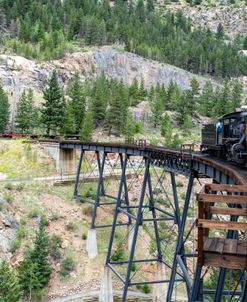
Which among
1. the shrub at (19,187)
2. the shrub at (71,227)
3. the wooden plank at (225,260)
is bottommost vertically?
the shrub at (71,227)

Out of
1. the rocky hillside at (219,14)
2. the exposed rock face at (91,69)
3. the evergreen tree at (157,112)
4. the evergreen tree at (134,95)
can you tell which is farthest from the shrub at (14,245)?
the rocky hillside at (219,14)

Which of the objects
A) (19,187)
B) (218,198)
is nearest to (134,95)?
(19,187)

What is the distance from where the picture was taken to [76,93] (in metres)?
57.8

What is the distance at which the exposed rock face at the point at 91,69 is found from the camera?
7706 centimetres

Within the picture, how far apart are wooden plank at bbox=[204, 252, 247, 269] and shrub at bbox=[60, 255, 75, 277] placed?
77.9ft

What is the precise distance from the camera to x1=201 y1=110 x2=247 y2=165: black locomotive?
15.8 metres

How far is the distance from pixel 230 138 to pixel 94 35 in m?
89.2

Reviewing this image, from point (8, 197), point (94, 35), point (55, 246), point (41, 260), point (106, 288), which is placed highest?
point (94, 35)

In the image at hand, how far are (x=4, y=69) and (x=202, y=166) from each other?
225 feet

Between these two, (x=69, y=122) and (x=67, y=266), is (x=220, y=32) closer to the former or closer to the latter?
(x=69, y=122)

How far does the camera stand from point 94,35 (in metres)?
100

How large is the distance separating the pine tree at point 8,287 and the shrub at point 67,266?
3.76 metres

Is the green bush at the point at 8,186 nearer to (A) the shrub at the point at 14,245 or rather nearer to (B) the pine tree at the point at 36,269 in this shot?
(A) the shrub at the point at 14,245

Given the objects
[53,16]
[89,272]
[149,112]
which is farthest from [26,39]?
[89,272]
